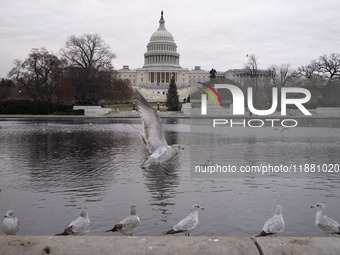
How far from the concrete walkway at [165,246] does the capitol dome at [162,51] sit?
13592cm

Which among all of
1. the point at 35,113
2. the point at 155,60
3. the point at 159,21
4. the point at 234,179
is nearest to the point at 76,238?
the point at 234,179

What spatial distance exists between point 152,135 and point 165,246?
3.00 meters

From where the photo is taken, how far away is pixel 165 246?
321 centimetres

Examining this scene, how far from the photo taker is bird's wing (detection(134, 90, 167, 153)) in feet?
18.5

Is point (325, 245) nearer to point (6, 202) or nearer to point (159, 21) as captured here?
point (6, 202)

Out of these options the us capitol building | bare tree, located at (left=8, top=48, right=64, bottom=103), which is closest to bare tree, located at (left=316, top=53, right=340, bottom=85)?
bare tree, located at (left=8, top=48, right=64, bottom=103)

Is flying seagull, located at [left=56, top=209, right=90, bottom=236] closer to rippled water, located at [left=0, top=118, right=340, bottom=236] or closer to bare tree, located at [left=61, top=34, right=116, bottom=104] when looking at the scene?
rippled water, located at [left=0, top=118, right=340, bottom=236]

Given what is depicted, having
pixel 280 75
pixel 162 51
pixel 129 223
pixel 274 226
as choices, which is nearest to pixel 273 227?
pixel 274 226

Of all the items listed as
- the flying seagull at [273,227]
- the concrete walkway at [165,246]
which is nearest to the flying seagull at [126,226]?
the flying seagull at [273,227]

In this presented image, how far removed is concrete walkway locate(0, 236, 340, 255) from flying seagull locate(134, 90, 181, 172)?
2618 millimetres

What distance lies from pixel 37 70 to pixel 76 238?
54.2 metres

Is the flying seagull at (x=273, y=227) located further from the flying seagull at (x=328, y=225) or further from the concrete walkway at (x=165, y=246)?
the concrete walkway at (x=165, y=246)

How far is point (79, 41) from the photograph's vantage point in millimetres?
57906

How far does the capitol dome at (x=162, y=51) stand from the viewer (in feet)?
451
